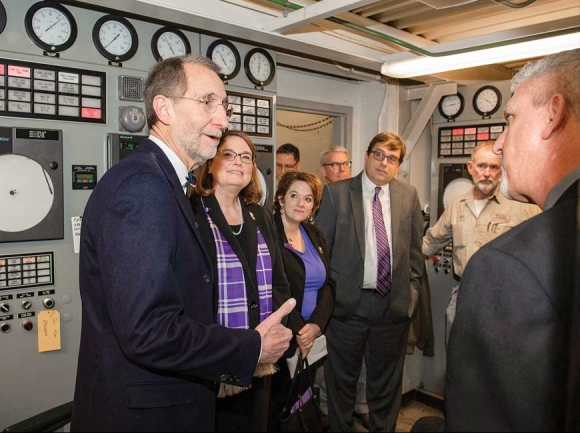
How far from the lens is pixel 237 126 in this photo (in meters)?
2.60

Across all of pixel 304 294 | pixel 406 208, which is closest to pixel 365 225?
pixel 406 208

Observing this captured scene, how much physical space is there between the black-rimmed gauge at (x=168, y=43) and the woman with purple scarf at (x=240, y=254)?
0.57 m

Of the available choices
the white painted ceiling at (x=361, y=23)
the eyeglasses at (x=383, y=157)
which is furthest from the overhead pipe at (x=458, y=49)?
the eyeglasses at (x=383, y=157)

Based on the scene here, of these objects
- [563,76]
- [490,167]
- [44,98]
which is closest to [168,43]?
[44,98]

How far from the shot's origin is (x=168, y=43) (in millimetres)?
2336

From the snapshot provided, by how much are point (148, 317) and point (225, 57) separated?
6.00ft

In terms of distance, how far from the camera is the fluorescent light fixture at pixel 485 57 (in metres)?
2.23

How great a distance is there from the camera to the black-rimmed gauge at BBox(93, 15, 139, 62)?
6.97 ft

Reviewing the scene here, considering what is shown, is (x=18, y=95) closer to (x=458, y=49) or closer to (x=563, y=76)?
(x=563, y=76)

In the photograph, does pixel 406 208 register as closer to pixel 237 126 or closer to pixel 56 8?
pixel 237 126

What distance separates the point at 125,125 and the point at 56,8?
0.56 meters

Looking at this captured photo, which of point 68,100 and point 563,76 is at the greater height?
point 68,100

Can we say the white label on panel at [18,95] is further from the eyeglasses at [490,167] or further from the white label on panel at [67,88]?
the eyeglasses at [490,167]

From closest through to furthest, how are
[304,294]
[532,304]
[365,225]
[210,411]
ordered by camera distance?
[532,304], [210,411], [304,294], [365,225]
